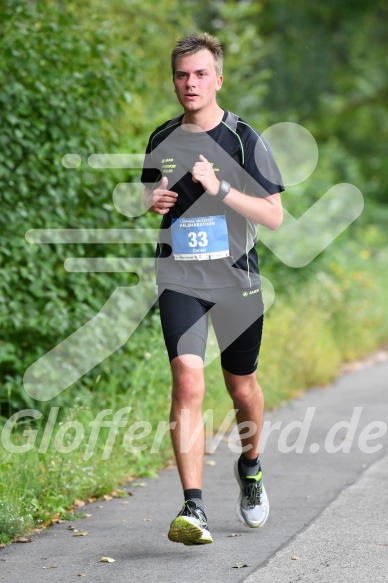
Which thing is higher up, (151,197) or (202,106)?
(202,106)

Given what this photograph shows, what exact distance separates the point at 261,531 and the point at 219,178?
5.87 feet

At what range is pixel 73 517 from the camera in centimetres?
607

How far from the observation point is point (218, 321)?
543 centimetres

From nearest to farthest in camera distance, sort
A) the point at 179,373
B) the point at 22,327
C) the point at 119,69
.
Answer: the point at 179,373 → the point at 22,327 → the point at 119,69

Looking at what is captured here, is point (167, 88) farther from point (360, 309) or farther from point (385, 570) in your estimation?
point (385, 570)

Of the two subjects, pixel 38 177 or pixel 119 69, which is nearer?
pixel 38 177

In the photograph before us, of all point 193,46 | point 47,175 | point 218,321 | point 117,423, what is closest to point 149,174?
point 193,46

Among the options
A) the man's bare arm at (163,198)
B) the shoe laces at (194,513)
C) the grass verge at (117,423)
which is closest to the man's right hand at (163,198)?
the man's bare arm at (163,198)

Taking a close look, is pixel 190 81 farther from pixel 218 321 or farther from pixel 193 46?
pixel 218 321

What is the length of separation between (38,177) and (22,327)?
1.03 m

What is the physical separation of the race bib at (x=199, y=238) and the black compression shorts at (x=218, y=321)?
17 cm

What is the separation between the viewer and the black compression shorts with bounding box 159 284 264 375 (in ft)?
17.1

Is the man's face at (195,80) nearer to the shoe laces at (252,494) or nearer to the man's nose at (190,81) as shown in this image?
the man's nose at (190,81)

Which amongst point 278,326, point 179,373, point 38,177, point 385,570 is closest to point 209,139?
point 179,373
